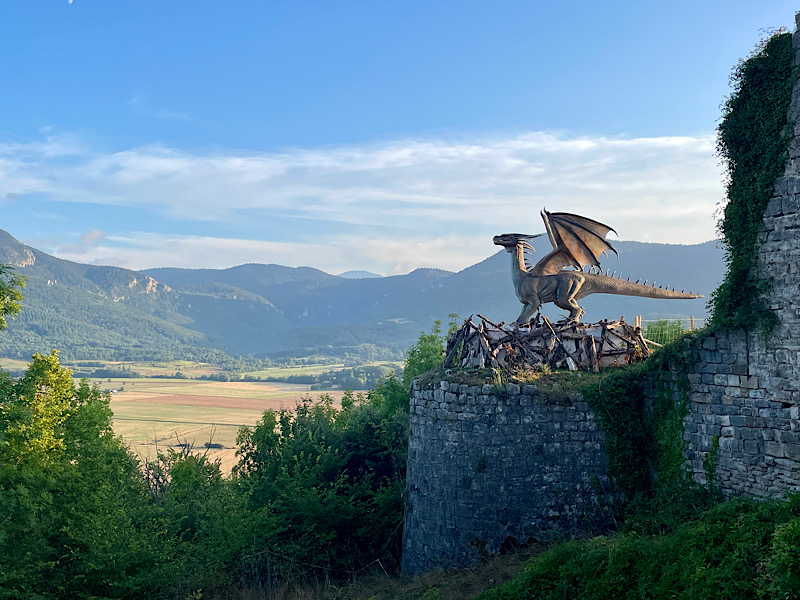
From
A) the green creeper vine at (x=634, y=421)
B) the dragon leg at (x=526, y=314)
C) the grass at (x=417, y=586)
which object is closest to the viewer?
the grass at (x=417, y=586)

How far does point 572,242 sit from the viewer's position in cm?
1345

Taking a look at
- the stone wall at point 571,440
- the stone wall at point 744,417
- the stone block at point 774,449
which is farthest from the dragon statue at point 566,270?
the stone block at point 774,449

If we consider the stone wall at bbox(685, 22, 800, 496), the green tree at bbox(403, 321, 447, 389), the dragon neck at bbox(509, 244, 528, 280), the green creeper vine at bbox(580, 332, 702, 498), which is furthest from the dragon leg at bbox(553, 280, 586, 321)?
the green tree at bbox(403, 321, 447, 389)

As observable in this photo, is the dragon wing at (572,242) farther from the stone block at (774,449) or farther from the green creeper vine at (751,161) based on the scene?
the stone block at (774,449)

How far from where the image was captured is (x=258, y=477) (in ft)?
62.0

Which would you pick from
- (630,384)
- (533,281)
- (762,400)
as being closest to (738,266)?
(762,400)

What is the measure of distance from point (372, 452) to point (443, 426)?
22.5 feet

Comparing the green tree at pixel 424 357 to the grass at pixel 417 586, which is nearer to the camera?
the grass at pixel 417 586

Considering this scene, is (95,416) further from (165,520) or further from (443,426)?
(443,426)

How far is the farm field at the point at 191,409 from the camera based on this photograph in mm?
58250

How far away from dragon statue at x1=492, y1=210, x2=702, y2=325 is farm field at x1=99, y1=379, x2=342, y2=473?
3431 centimetres

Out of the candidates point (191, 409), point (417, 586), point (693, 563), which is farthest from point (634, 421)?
point (191, 409)

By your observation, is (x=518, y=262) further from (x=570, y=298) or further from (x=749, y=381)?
(x=749, y=381)

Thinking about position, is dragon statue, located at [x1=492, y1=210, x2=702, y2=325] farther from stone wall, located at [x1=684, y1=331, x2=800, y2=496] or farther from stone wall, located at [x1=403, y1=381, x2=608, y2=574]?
stone wall, located at [x1=684, y1=331, x2=800, y2=496]
